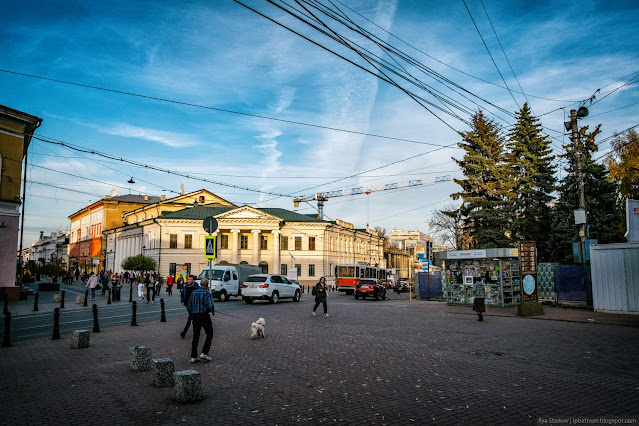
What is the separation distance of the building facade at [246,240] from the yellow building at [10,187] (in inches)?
1406

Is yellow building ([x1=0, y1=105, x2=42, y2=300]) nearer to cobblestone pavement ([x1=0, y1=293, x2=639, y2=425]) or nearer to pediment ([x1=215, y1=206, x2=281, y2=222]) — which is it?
cobblestone pavement ([x1=0, y1=293, x2=639, y2=425])

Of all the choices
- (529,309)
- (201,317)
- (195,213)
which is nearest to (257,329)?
(201,317)

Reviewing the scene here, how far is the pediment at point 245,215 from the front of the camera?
66.6 metres

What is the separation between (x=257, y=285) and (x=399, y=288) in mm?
27848

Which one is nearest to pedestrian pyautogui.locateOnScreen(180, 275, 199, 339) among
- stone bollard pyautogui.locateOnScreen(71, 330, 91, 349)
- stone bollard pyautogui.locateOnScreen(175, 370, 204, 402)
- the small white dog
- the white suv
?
the small white dog

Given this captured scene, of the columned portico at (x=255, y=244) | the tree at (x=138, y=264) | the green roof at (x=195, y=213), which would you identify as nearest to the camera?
the tree at (x=138, y=264)

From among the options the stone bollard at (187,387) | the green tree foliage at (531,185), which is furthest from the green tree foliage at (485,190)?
the stone bollard at (187,387)

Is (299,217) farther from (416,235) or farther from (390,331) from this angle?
(416,235)

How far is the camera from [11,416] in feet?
19.8

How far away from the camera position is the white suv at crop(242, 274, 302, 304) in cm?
2684

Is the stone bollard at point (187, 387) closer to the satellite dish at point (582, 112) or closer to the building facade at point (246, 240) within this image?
the satellite dish at point (582, 112)

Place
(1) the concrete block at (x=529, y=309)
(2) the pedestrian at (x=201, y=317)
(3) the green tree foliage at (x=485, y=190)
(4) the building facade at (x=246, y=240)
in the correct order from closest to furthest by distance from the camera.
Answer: (2) the pedestrian at (x=201, y=317) → (1) the concrete block at (x=529, y=309) → (3) the green tree foliage at (x=485, y=190) → (4) the building facade at (x=246, y=240)

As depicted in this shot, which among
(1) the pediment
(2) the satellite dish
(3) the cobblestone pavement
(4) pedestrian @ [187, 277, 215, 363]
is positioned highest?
(1) the pediment

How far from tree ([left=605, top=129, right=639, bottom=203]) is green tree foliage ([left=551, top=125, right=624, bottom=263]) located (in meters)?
1.25
